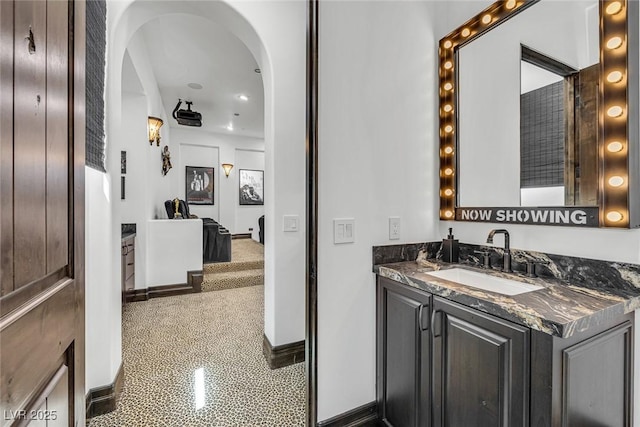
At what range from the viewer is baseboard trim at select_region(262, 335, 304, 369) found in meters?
2.24

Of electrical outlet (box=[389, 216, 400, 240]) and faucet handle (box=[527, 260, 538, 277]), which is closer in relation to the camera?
faucet handle (box=[527, 260, 538, 277])

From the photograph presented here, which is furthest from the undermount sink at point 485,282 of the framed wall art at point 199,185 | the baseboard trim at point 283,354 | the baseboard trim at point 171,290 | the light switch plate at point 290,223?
the framed wall art at point 199,185

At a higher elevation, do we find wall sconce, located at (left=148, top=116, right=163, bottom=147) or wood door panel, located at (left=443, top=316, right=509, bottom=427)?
wall sconce, located at (left=148, top=116, right=163, bottom=147)

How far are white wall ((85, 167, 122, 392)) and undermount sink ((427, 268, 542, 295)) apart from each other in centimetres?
188

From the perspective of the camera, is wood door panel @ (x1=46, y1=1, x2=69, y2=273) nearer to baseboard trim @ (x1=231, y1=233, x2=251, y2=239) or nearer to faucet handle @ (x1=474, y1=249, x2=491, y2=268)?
faucet handle @ (x1=474, y1=249, x2=491, y2=268)

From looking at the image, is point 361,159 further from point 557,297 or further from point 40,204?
point 40,204

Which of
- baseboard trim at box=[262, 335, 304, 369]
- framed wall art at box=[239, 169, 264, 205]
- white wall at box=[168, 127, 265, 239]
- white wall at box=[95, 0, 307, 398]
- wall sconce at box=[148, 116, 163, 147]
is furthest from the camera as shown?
framed wall art at box=[239, 169, 264, 205]

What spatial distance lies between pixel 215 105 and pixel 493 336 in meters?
5.79

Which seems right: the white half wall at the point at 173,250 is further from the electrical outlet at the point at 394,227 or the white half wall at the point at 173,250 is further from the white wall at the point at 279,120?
the electrical outlet at the point at 394,227

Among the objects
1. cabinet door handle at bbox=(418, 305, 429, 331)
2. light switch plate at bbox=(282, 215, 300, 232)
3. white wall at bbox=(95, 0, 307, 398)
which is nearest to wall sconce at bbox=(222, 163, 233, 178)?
white wall at bbox=(95, 0, 307, 398)

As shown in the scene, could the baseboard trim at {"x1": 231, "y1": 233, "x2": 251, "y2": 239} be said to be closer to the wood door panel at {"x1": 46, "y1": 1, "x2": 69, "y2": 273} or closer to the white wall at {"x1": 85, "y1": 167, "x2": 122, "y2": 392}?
the white wall at {"x1": 85, "y1": 167, "x2": 122, "y2": 392}

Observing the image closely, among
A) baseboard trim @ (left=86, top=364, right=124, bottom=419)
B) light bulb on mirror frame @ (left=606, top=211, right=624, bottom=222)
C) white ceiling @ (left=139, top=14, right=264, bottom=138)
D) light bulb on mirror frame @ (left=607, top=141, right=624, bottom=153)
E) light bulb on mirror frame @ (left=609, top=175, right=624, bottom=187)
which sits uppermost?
white ceiling @ (left=139, top=14, right=264, bottom=138)

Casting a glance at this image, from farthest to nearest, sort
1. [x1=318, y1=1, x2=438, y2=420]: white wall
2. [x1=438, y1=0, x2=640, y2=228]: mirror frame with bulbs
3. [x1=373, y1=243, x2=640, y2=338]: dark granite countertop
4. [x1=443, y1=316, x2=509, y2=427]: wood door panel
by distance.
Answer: [x1=318, y1=1, x2=438, y2=420]: white wall, [x1=438, y1=0, x2=640, y2=228]: mirror frame with bulbs, [x1=443, y1=316, x2=509, y2=427]: wood door panel, [x1=373, y1=243, x2=640, y2=338]: dark granite countertop

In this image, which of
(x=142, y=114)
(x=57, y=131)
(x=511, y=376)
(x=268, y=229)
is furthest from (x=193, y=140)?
(x=511, y=376)
